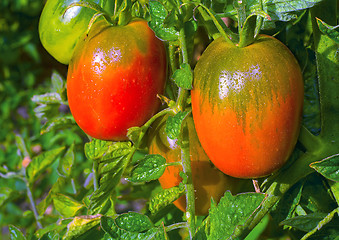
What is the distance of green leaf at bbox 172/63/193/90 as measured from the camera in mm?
442

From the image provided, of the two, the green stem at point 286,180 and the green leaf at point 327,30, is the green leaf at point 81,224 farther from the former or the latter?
the green leaf at point 327,30

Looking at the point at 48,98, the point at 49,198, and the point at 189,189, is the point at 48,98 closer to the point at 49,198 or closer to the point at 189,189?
the point at 49,198

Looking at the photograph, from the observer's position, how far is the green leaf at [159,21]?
445 millimetres

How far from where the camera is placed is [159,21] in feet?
1.46

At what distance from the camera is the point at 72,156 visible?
31.1 inches

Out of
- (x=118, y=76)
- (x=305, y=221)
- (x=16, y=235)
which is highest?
(x=118, y=76)

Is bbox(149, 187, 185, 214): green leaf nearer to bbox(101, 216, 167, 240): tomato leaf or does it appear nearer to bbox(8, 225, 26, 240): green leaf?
bbox(101, 216, 167, 240): tomato leaf

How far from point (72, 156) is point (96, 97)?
0.32m

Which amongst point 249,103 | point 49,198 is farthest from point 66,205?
point 249,103

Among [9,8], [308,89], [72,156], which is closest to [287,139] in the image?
[308,89]

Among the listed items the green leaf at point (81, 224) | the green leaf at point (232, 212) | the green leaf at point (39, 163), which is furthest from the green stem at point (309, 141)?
the green leaf at point (39, 163)

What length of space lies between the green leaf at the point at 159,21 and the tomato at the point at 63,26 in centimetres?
13

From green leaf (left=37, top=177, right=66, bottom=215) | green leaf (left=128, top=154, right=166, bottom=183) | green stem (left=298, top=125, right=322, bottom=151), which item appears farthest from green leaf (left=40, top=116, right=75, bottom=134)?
green stem (left=298, top=125, right=322, bottom=151)

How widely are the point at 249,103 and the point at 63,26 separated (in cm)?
25
